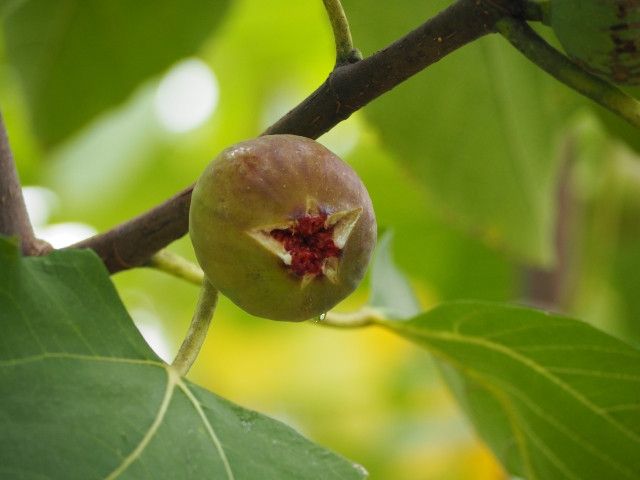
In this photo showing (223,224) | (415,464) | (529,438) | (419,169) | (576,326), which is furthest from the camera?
(415,464)

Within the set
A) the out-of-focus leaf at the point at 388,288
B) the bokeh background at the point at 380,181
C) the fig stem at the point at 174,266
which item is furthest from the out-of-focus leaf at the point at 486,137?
the fig stem at the point at 174,266

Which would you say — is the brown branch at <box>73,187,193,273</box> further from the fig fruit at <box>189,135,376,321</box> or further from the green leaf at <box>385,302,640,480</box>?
the green leaf at <box>385,302,640,480</box>

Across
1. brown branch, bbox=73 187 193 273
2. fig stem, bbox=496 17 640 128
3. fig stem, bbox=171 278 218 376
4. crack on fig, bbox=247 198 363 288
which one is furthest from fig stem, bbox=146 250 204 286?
fig stem, bbox=496 17 640 128

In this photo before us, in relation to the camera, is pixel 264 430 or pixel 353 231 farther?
pixel 264 430

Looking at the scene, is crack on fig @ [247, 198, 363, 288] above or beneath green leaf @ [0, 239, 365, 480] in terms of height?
above

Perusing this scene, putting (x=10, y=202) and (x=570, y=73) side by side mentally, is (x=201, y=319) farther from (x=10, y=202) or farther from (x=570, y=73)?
(x=570, y=73)

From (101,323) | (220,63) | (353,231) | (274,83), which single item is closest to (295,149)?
(353,231)

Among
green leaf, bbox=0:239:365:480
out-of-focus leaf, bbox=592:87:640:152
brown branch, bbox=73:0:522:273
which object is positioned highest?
brown branch, bbox=73:0:522:273

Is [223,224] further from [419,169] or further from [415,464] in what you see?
[415,464]
